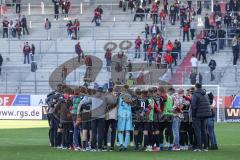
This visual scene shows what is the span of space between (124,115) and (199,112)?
2.37 meters

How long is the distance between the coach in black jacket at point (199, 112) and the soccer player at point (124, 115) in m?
2.02

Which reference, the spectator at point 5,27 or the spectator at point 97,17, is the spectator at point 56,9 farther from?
the spectator at point 5,27

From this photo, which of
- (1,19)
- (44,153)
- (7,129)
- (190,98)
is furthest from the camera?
(1,19)

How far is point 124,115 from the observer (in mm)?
26844

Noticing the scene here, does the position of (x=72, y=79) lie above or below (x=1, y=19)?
below

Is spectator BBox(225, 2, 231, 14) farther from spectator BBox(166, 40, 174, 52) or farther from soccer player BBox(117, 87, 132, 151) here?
soccer player BBox(117, 87, 132, 151)

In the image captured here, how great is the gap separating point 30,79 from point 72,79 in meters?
4.02

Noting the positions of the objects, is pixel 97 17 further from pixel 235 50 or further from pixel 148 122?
pixel 148 122

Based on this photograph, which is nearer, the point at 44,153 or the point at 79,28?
the point at 44,153

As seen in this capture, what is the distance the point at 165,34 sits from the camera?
2383 inches

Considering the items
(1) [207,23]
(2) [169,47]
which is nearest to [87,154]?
(2) [169,47]

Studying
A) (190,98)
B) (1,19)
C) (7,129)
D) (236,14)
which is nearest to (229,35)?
(236,14)

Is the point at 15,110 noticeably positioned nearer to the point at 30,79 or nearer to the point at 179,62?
the point at 30,79

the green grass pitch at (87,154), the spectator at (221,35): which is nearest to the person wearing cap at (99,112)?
the green grass pitch at (87,154)
